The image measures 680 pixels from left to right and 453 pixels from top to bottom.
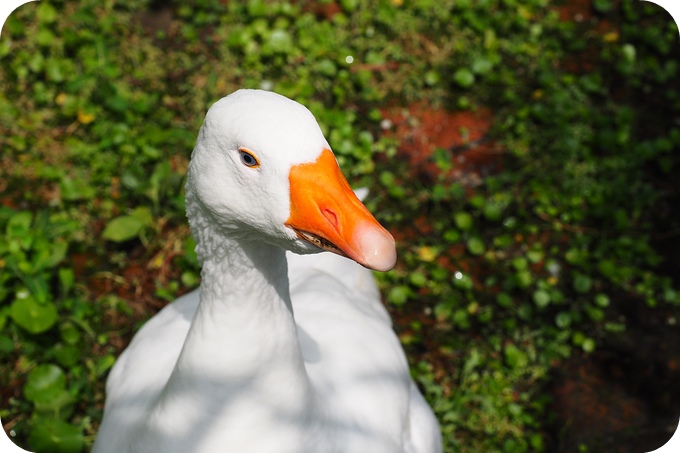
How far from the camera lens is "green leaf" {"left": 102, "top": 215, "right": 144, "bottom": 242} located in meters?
3.72

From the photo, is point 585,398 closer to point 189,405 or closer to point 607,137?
point 607,137

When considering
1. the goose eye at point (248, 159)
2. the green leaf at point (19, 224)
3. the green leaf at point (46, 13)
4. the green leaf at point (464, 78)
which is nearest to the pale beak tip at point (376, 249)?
the goose eye at point (248, 159)

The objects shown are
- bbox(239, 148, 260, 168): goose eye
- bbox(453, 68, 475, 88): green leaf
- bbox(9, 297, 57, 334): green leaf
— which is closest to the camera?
bbox(239, 148, 260, 168): goose eye

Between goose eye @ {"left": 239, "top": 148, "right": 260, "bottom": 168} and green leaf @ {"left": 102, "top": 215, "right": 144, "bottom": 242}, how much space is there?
2.36 m

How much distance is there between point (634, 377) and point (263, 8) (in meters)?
3.46

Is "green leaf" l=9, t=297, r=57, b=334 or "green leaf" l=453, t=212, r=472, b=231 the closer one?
"green leaf" l=9, t=297, r=57, b=334

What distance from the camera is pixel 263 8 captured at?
4.77m

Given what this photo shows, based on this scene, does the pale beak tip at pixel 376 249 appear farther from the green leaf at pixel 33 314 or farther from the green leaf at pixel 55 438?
the green leaf at pixel 33 314

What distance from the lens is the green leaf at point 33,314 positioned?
3240mm

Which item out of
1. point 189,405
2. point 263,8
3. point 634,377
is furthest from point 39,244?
point 634,377

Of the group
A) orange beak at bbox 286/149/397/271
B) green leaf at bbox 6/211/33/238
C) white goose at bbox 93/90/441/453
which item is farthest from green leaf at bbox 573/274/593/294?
green leaf at bbox 6/211/33/238

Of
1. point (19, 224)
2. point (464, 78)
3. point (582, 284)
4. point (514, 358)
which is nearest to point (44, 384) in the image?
point (19, 224)

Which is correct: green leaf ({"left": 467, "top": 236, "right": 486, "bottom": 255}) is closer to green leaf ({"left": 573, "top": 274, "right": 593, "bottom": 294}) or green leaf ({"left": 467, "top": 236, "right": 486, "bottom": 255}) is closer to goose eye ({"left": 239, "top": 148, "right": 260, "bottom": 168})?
green leaf ({"left": 573, "top": 274, "right": 593, "bottom": 294})

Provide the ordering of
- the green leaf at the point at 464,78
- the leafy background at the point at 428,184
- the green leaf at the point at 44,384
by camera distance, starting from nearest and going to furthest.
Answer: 1. the green leaf at the point at 44,384
2. the leafy background at the point at 428,184
3. the green leaf at the point at 464,78
